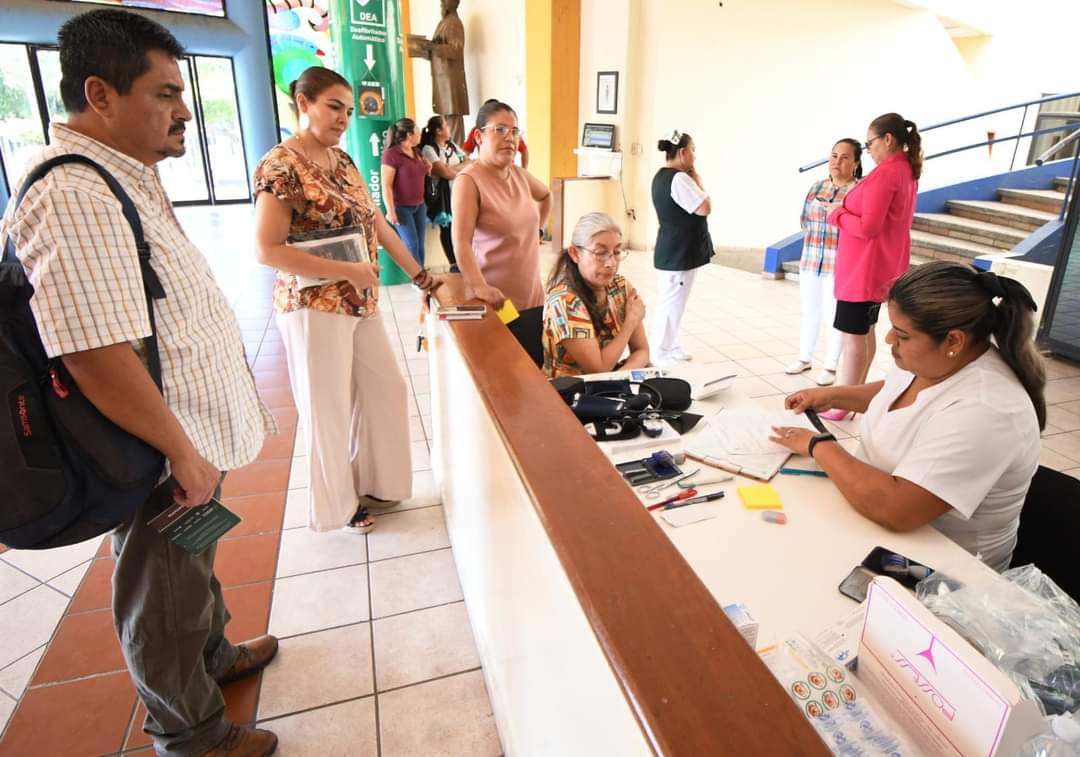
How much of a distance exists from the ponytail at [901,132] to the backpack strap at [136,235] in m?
3.03

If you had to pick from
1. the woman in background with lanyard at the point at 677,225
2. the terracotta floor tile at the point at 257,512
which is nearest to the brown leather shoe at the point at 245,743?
the terracotta floor tile at the point at 257,512

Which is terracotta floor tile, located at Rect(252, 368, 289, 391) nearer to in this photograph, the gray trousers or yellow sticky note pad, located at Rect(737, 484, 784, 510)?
the gray trousers

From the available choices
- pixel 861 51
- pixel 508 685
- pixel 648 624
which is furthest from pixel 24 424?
pixel 861 51

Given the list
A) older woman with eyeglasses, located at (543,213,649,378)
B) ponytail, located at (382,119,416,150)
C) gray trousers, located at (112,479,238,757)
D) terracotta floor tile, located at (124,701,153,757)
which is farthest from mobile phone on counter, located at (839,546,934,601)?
ponytail, located at (382,119,416,150)

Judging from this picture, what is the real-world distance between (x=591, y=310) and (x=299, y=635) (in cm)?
141

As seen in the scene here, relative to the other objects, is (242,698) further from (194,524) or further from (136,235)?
(136,235)

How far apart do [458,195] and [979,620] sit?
6.77 feet

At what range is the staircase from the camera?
21.1 feet

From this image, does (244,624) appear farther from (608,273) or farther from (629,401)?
(608,273)

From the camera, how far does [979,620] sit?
89 centimetres

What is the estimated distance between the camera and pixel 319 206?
6.32ft

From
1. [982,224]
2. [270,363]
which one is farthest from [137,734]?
[982,224]

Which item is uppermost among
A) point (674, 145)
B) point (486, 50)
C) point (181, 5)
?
point (181, 5)

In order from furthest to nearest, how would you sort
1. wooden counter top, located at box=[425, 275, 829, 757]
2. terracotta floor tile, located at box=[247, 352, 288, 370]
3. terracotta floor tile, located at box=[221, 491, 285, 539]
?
terracotta floor tile, located at box=[247, 352, 288, 370] < terracotta floor tile, located at box=[221, 491, 285, 539] < wooden counter top, located at box=[425, 275, 829, 757]
